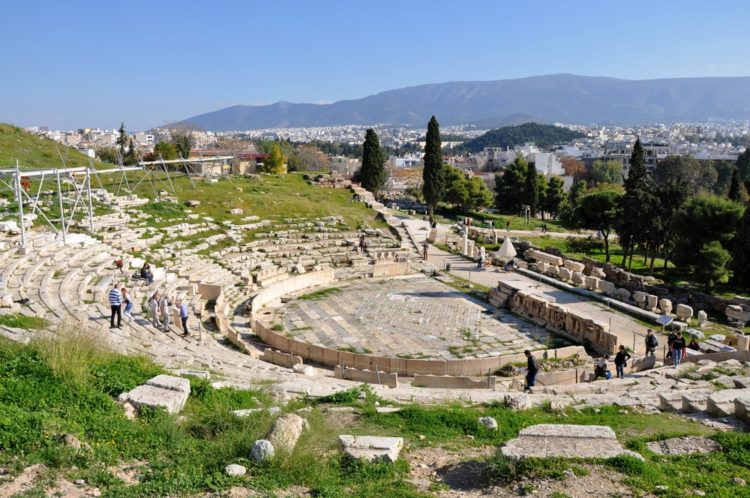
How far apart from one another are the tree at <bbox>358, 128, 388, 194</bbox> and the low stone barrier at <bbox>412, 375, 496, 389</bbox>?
44718mm

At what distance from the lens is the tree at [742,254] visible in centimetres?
2892

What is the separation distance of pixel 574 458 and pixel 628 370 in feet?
34.3

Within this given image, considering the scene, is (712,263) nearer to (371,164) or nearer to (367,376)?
(367,376)

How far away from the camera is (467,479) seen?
7.93 m

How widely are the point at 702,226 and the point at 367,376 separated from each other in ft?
80.4

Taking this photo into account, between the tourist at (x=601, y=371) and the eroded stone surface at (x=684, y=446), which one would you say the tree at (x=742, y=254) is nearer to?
the tourist at (x=601, y=371)

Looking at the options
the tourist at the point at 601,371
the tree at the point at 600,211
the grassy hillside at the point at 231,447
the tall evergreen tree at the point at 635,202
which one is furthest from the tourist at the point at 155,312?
the tree at the point at 600,211

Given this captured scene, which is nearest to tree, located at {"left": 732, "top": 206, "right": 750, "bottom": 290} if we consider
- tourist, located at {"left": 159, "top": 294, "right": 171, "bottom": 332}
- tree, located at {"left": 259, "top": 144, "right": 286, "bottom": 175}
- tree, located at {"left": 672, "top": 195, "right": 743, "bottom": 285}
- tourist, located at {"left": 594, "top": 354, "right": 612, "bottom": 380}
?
tree, located at {"left": 672, "top": 195, "right": 743, "bottom": 285}

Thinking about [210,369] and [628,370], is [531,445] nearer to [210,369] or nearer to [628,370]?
[210,369]

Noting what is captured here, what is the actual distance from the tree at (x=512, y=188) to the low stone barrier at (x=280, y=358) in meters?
51.8

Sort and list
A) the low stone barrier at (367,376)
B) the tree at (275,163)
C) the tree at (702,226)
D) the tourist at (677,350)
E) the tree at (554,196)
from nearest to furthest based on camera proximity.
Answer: the low stone barrier at (367,376) < the tourist at (677,350) < the tree at (702,226) < the tree at (275,163) < the tree at (554,196)

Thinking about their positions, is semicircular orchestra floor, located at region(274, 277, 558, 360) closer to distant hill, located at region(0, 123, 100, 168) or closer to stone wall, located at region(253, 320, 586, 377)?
stone wall, located at region(253, 320, 586, 377)

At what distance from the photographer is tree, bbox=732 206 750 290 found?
28922mm

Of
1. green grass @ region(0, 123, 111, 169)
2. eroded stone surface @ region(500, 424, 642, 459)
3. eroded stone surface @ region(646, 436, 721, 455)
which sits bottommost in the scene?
eroded stone surface @ region(646, 436, 721, 455)
